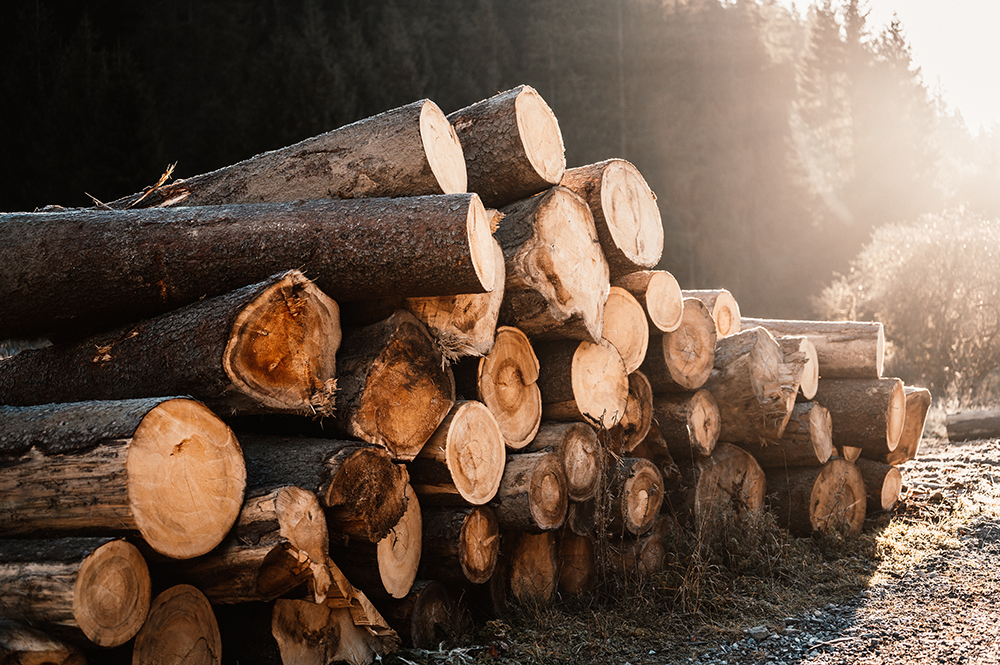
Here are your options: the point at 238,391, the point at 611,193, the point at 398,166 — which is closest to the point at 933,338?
the point at 611,193

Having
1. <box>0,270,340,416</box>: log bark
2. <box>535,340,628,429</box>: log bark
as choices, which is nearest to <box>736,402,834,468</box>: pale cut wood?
<box>535,340,628,429</box>: log bark

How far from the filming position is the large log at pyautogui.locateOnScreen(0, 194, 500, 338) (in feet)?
9.36

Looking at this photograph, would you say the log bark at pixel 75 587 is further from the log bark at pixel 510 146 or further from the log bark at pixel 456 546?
the log bark at pixel 510 146

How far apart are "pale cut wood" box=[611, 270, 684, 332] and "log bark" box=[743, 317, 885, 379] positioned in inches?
66.6

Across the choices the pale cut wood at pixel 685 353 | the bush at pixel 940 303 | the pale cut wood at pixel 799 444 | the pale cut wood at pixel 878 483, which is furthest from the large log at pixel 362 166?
the bush at pixel 940 303

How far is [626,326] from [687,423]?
0.70m

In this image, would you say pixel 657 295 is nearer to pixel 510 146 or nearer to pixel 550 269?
pixel 550 269

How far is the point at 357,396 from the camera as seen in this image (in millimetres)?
2881

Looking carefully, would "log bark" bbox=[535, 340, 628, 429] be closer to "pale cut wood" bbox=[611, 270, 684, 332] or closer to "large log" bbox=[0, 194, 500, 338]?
"pale cut wood" bbox=[611, 270, 684, 332]

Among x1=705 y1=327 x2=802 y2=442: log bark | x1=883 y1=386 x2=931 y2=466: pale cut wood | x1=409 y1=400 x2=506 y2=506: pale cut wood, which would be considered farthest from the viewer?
x1=883 y1=386 x2=931 y2=466: pale cut wood

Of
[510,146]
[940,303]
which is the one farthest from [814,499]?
[940,303]

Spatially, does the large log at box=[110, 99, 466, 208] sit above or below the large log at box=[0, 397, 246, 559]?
above

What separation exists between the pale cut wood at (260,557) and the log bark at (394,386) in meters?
0.46

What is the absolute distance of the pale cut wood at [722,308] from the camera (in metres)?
5.38
